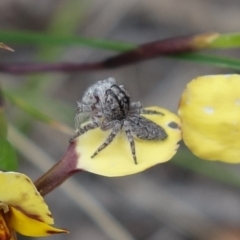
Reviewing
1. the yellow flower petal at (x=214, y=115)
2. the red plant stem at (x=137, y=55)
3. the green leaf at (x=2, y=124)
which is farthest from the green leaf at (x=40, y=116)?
the yellow flower petal at (x=214, y=115)

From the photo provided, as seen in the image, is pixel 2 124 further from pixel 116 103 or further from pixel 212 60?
pixel 212 60

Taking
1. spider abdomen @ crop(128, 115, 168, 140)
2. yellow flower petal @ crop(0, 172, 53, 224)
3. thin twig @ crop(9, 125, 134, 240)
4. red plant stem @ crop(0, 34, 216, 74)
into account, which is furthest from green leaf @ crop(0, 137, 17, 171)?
thin twig @ crop(9, 125, 134, 240)

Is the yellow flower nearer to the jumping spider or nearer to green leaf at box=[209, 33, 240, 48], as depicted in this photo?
the jumping spider

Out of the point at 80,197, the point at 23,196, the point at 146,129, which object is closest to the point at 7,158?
the point at 23,196

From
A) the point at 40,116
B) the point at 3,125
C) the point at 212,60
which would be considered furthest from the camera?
the point at 40,116

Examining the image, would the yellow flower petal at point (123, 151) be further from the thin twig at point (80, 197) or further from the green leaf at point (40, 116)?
the thin twig at point (80, 197)

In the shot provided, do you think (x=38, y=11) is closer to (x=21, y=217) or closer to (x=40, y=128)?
(x=40, y=128)
